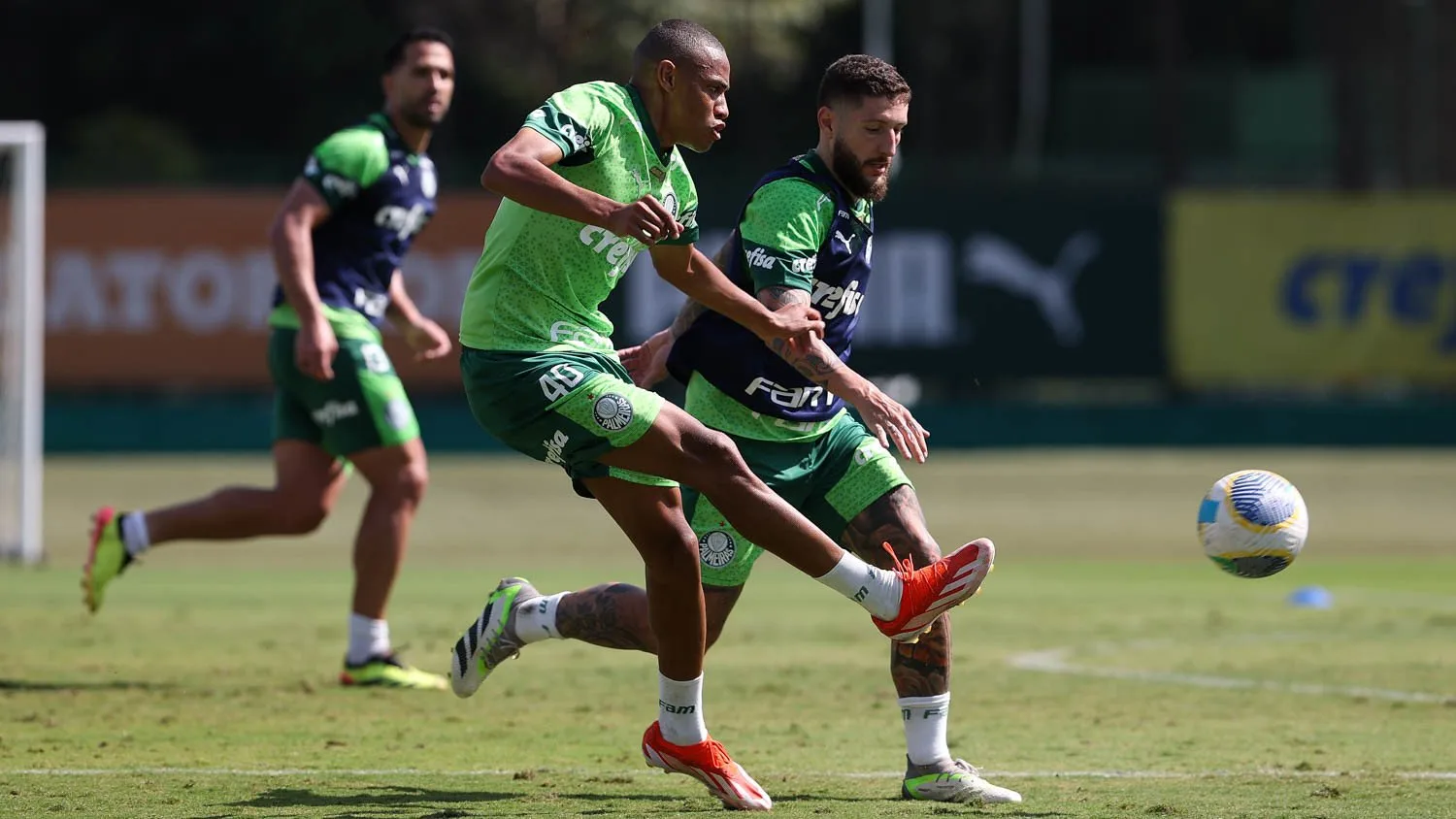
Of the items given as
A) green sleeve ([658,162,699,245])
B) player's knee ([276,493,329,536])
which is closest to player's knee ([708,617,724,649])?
green sleeve ([658,162,699,245])

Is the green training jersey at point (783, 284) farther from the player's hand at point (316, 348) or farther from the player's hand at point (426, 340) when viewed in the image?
the player's hand at point (426, 340)

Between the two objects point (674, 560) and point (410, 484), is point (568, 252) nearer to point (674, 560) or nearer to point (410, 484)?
point (674, 560)

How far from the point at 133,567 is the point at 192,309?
595 centimetres

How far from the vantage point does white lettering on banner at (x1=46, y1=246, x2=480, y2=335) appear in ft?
72.7

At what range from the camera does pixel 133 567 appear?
1698 centimetres

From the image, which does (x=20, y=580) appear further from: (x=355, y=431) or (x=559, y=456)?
(x=559, y=456)

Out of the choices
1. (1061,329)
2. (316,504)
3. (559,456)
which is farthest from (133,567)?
(559,456)

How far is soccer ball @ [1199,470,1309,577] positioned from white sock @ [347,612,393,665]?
12.5 feet

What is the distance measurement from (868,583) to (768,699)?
2949 millimetres

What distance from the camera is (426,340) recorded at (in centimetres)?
985

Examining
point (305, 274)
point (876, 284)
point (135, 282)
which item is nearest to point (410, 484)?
point (305, 274)

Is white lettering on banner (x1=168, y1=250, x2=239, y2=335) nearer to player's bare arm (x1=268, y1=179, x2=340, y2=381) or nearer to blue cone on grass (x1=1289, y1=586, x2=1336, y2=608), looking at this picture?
blue cone on grass (x1=1289, y1=586, x2=1336, y2=608)

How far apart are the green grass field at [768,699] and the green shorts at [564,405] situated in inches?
42.4

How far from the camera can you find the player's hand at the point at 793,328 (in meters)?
6.26
